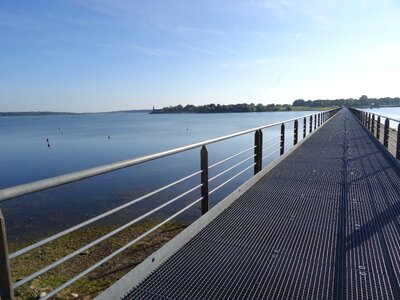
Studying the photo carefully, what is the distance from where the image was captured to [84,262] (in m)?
7.20

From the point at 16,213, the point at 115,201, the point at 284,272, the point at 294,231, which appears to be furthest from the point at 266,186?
the point at 16,213

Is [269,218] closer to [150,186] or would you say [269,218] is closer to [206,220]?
[206,220]

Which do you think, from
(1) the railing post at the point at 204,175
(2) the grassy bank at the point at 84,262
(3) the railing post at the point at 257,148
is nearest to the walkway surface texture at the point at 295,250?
(1) the railing post at the point at 204,175

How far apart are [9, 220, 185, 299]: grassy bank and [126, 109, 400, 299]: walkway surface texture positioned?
316 cm

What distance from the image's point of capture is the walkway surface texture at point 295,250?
2524mm

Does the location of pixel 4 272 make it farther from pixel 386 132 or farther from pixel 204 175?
pixel 386 132

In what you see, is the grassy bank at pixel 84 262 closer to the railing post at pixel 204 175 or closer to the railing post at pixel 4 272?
the railing post at pixel 204 175

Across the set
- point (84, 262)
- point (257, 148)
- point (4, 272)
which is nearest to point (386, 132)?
point (257, 148)

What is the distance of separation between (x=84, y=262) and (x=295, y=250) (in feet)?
18.4

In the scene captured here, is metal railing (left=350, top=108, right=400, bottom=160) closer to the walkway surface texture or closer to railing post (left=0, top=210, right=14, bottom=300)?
the walkway surface texture

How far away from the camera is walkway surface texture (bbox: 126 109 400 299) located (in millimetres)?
2524

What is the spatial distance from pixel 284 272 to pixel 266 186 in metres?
2.92

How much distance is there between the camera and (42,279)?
21.1ft

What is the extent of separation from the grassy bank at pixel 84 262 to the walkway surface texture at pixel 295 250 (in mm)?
3158
